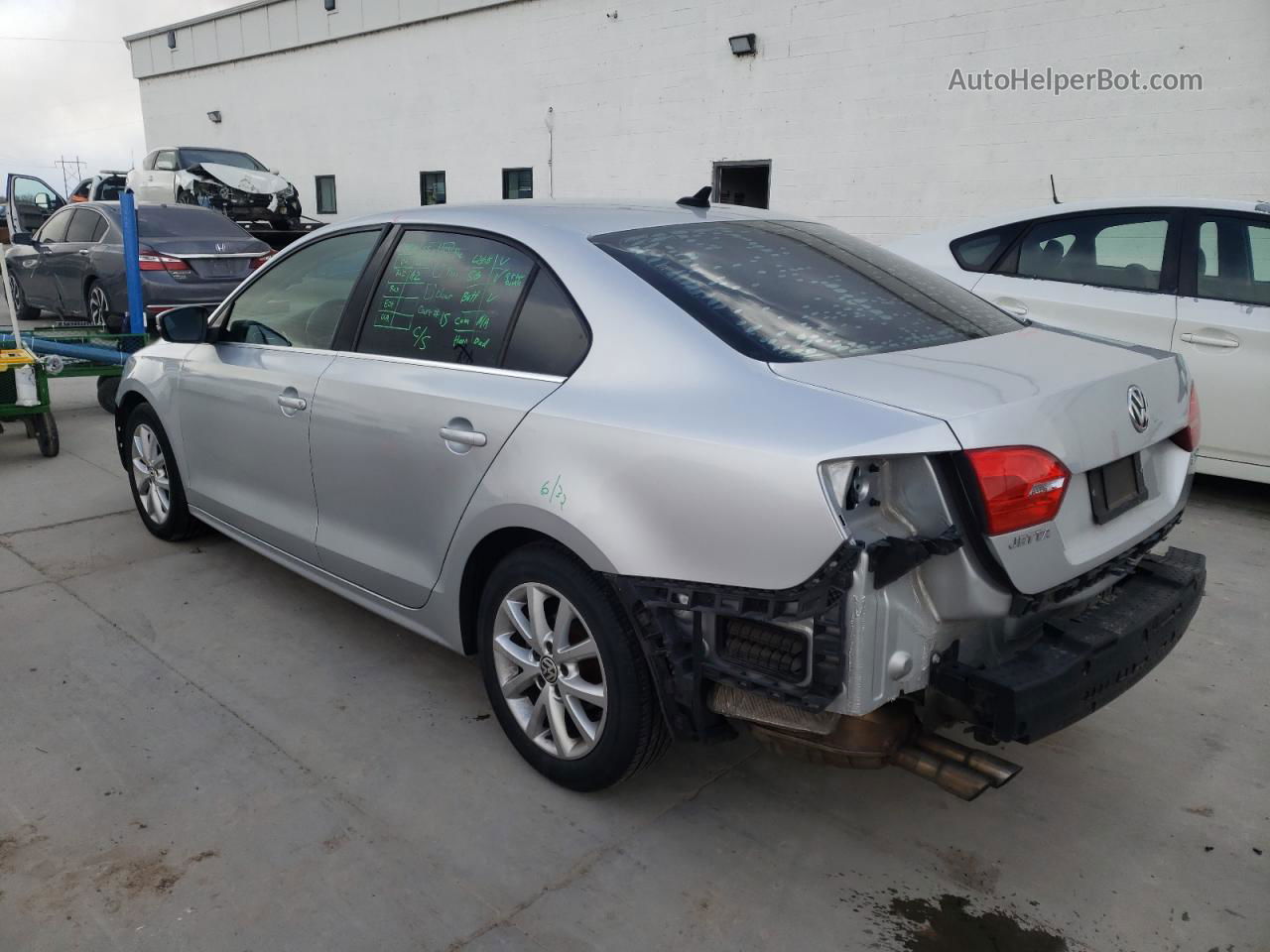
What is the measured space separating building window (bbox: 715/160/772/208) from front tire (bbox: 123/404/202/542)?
925cm

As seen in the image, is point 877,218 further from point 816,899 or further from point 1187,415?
point 816,899

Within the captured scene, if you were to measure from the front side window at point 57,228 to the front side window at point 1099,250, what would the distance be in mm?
10119

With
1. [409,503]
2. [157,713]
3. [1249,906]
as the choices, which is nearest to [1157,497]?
[1249,906]

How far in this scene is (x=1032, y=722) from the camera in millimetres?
2100

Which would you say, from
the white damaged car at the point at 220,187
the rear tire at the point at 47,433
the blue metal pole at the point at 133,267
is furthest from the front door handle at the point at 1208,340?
the white damaged car at the point at 220,187

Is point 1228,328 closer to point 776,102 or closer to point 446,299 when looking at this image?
point 446,299

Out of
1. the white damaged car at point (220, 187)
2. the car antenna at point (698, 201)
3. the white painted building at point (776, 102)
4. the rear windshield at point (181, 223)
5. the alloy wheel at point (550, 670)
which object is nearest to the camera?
the alloy wheel at point (550, 670)

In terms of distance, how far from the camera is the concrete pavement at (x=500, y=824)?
2.27 m

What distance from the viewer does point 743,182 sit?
12820 millimetres

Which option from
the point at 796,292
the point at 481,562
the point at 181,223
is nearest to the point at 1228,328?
the point at 796,292

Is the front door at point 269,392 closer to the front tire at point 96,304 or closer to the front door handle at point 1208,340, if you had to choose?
the front door handle at point 1208,340

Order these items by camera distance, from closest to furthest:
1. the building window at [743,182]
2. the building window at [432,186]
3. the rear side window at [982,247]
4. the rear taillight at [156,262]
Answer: the rear side window at [982,247], the rear taillight at [156,262], the building window at [743,182], the building window at [432,186]

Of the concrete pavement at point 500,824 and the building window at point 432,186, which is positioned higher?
the building window at point 432,186

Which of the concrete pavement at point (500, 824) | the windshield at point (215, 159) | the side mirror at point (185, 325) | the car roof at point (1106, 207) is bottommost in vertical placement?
the concrete pavement at point (500, 824)
